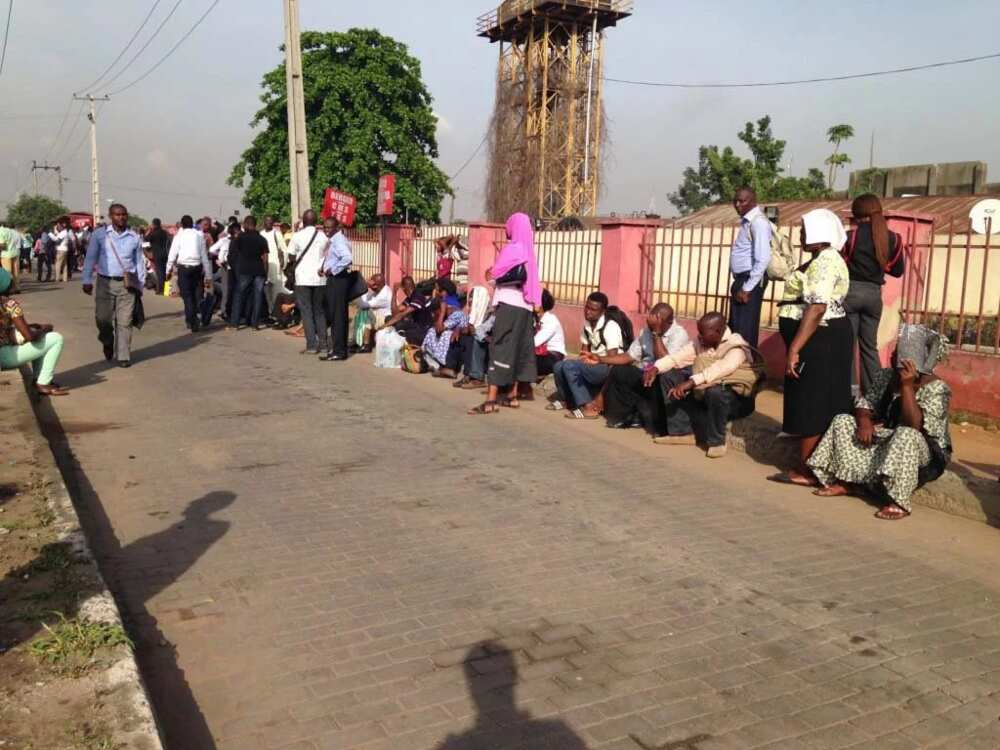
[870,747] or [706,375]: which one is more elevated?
[706,375]

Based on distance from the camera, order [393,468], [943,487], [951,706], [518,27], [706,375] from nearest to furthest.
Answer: [951,706] < [943,487] < [393,468] < [706,375] < [518,27]

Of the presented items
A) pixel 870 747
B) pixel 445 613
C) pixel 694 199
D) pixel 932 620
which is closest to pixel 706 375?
pixel 932 620

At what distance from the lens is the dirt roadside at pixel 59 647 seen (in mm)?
2607

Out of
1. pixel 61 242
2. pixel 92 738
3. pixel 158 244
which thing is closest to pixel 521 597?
pixel 92 738

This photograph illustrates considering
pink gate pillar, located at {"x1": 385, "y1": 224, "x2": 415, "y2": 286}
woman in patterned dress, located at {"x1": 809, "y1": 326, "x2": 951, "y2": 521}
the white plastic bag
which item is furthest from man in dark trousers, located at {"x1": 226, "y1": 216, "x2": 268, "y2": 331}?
woman in patterned dress, located at {"x1": 809, "y1": 326, "x2": 951, "y2": 521}

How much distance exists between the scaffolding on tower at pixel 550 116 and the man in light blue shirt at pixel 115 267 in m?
33.5

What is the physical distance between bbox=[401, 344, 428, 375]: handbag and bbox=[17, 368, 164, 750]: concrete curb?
587cm

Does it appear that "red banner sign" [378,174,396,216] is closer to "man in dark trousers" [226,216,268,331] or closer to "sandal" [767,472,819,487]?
"man in dark trousers" [226,216,268,331]

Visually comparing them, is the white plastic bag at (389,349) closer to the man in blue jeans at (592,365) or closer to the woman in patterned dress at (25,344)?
the man in blue jeans at (592,365)

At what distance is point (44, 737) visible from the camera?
2561 mm

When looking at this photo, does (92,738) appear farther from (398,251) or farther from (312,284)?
(398,251)

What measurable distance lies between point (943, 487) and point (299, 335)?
1101 centimetres

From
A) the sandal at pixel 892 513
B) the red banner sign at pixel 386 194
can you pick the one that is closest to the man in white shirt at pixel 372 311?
the red banner sign at pixel 386 194

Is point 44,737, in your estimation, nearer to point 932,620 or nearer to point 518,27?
point 932,620
